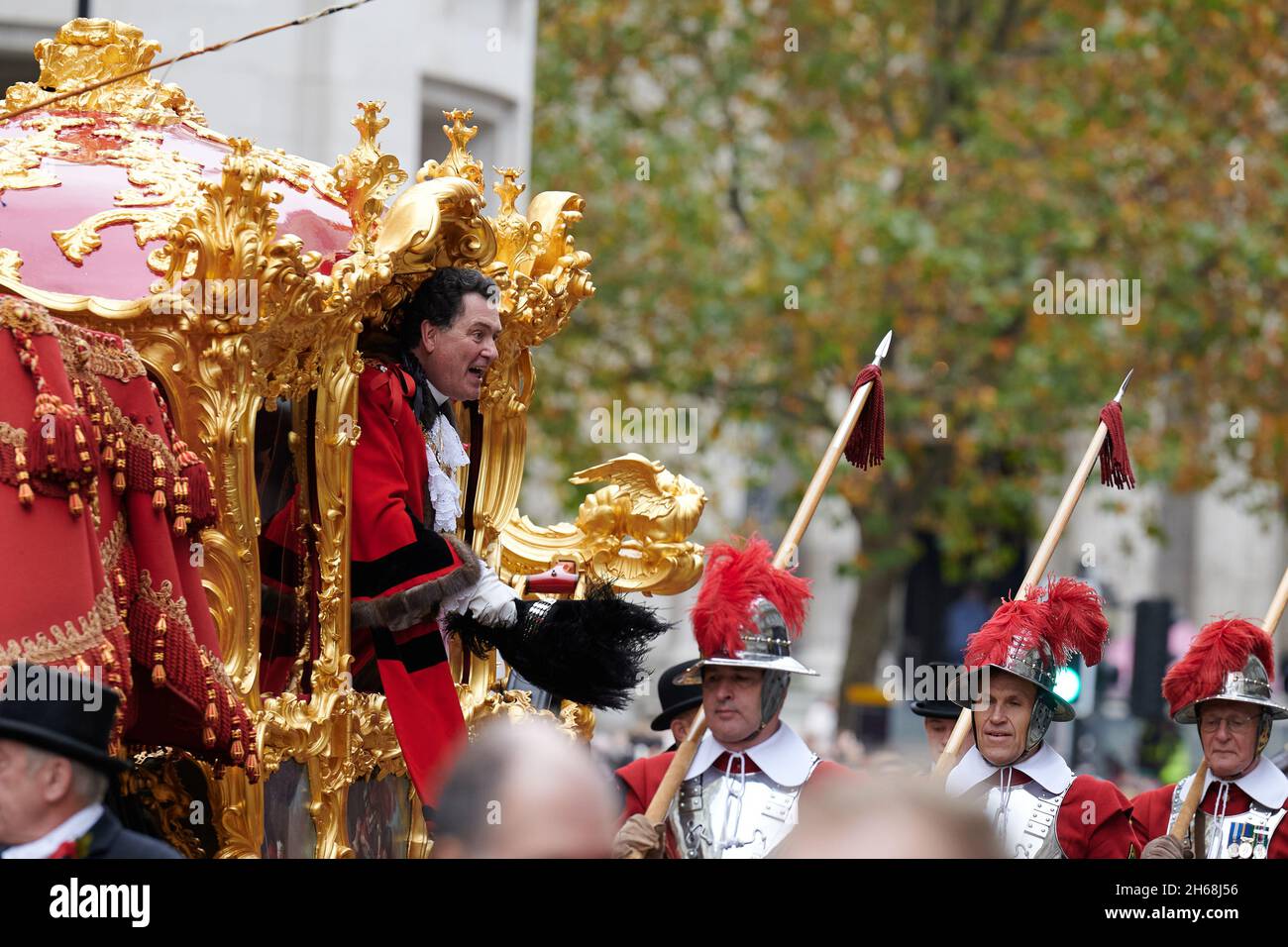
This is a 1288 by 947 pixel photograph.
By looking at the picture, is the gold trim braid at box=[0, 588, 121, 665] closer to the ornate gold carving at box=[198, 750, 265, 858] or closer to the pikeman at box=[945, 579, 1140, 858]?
the ornate gold carving at box=[198, 750, 265, 858]

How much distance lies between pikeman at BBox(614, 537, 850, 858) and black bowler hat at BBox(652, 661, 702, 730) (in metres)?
1.22

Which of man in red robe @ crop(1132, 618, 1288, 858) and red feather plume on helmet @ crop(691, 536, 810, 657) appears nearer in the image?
red feather plume on helmet @ crop(691, 536, 810, 657)

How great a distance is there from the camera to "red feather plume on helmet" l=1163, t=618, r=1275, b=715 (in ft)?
22.1

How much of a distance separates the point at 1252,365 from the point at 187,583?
14662mm

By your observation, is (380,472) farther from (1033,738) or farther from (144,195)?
(1033,738)

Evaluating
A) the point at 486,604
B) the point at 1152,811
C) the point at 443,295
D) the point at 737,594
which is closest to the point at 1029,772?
the point at 1152,811

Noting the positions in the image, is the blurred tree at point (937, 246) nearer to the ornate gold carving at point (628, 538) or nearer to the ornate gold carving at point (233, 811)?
the ornate gold carving at point (628, 538)

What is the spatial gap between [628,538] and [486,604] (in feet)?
4.56

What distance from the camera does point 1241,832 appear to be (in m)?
6.63

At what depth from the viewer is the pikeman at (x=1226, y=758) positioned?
6.63 metres

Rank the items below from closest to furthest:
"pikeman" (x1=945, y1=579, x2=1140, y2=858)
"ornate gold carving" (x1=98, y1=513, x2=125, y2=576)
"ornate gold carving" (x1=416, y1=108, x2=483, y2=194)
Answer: "ornate gold carving" (x1=98, y1=513, x2=125, y2=576), "pikeman" (x1=945, y1=579, x2=1140, y2=858), "ornate gold carving" (x1=416, y1=108, x2=483, y2=194)

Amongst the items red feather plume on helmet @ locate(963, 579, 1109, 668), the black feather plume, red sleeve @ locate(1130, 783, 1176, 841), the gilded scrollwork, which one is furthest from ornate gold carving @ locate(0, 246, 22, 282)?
red sleeve @ locate(1130, 783, 1176, 841)

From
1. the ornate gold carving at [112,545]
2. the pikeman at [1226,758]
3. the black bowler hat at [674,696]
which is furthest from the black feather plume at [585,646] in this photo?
the pikeman at [1226,758]
